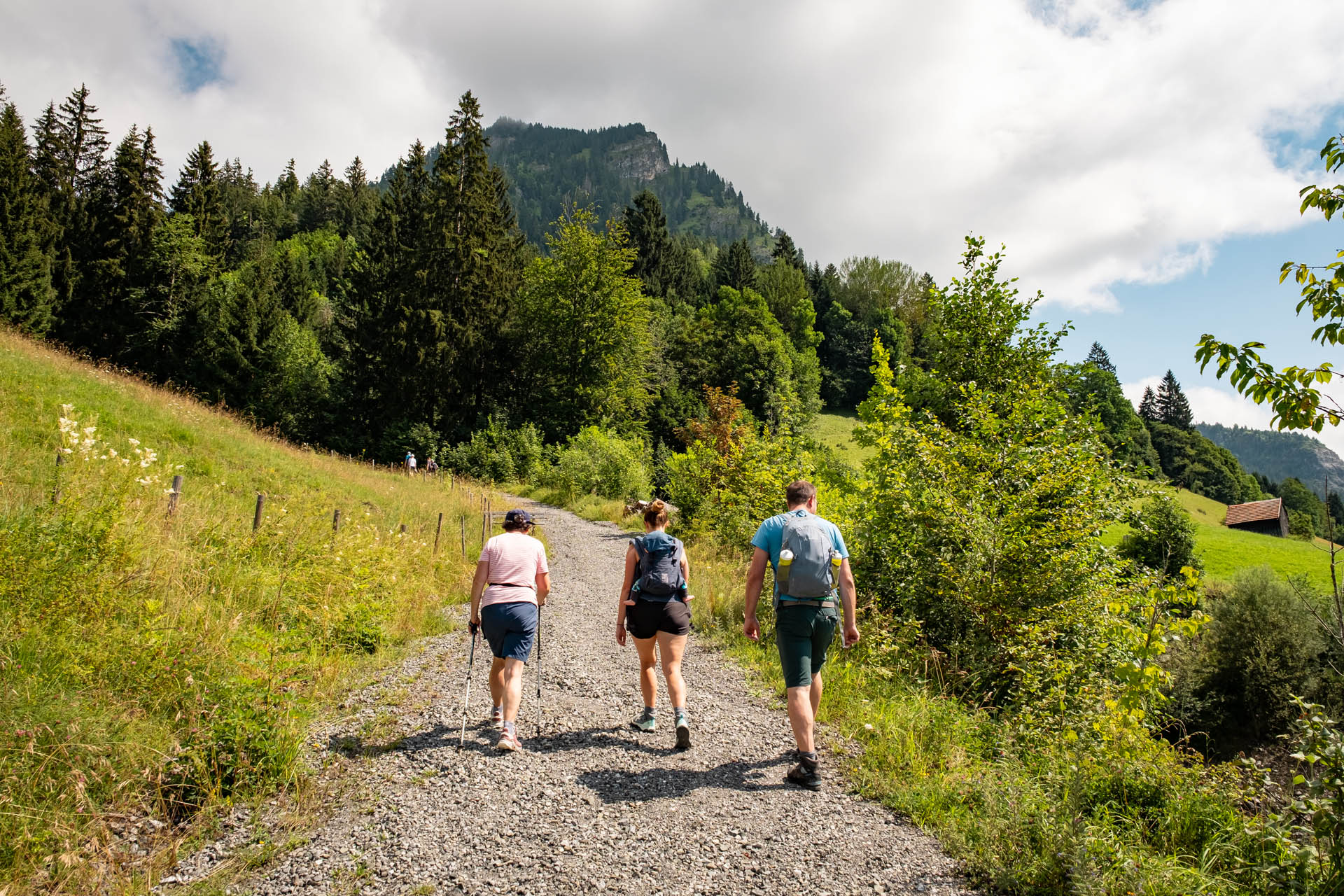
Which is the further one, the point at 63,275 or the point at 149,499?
the point at 63,275

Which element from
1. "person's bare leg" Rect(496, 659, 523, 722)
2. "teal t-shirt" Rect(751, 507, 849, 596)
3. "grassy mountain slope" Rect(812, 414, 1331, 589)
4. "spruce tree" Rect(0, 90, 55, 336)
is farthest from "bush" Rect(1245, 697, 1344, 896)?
"spruce tree" Rect(0, 90, 55, 336)

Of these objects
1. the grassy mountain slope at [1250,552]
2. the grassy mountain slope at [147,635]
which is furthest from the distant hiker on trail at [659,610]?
the grassy mountain slope at [1250,552]

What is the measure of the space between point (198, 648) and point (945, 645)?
8.33 m

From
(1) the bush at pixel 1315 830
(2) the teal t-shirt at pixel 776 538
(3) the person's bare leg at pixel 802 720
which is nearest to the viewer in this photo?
(1) the bush at pixel 1315 830

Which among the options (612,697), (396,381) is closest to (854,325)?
(396,381)

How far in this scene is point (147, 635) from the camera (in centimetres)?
505

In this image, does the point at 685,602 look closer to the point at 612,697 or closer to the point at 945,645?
the point at 612,697

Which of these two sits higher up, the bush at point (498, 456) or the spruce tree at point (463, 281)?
the spruce tree at point (463, 281)

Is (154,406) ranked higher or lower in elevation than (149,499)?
higher

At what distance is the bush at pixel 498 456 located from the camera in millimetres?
33969

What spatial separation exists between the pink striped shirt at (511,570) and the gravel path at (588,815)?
1.28 meters

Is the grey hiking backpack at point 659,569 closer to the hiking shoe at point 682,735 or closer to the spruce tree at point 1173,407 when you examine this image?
the hiking shoe at point 682,735

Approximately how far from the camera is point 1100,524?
8594mm

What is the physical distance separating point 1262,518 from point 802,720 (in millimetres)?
68836
